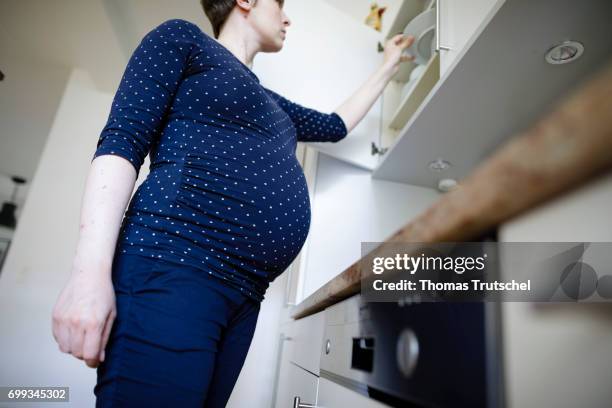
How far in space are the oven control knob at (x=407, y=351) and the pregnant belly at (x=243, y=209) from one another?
248 millimetres

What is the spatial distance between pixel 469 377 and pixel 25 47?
2739 mm

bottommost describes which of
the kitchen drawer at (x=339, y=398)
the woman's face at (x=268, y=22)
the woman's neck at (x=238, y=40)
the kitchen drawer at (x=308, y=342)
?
the kitchen drawer at (x=339, y=398)

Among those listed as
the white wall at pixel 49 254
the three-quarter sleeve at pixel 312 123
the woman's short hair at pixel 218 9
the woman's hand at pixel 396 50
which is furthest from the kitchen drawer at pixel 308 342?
the white wall at pixel 49 254

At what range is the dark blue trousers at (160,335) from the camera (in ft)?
1.27

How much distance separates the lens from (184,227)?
1.49 feet

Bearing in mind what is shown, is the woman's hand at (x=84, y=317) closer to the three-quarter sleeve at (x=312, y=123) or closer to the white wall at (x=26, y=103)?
the three-quarter sleeve at (x=312, y=123)

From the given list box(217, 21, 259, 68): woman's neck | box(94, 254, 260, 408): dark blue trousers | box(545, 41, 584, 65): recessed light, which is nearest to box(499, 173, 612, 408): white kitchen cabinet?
box(94, 254, 260, 408): dark blue trousers

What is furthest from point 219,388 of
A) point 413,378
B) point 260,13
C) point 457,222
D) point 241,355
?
point 260,13

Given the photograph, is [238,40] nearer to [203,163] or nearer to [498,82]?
[203,163]

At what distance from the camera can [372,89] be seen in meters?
1.13

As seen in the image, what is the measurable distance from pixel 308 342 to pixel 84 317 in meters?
0.51

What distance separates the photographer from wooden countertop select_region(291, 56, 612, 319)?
165 mm

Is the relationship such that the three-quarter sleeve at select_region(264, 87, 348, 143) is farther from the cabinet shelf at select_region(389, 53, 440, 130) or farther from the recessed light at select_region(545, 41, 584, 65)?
the recessed light at select_region(545, 41, 584, 65)

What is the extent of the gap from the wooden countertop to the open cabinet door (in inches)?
35.2
